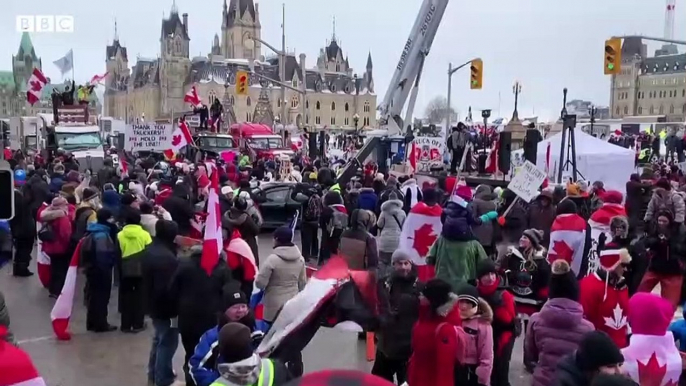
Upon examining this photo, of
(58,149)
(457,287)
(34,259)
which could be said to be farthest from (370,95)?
(457,287)

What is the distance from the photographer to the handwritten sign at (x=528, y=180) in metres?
10.9

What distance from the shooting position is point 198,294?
668 centimetres

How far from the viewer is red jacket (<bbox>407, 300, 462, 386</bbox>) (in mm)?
5336

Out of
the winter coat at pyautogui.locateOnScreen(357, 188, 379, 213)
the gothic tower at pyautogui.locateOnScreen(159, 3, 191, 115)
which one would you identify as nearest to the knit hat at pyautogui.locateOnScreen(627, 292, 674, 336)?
the winter coat at pyautogui.locateOnScreen(357, 188, 379, 213)

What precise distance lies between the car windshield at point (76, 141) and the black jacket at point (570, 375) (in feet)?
91.3

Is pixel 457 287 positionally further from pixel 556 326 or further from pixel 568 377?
pixel 568 377

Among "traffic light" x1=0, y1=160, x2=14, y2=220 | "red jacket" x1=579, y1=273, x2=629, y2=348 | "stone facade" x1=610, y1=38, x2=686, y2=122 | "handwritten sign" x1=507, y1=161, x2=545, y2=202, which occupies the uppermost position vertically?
"stone facade" x1=610, y1=38, x2=686, y2=122

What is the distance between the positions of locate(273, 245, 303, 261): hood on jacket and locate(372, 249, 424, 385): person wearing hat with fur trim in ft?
3.67

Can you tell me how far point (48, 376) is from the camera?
805cm

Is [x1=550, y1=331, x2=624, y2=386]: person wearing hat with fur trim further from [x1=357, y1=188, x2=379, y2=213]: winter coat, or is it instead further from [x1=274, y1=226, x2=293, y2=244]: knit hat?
[x1=357, y1=188, x2=379, y2=213]: winter coat

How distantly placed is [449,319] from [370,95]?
140 metres

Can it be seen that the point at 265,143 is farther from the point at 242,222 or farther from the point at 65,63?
the point at 242,222

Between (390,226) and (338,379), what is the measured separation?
8.61m

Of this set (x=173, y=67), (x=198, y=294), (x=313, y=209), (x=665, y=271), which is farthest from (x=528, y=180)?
(x=173, y=67)
